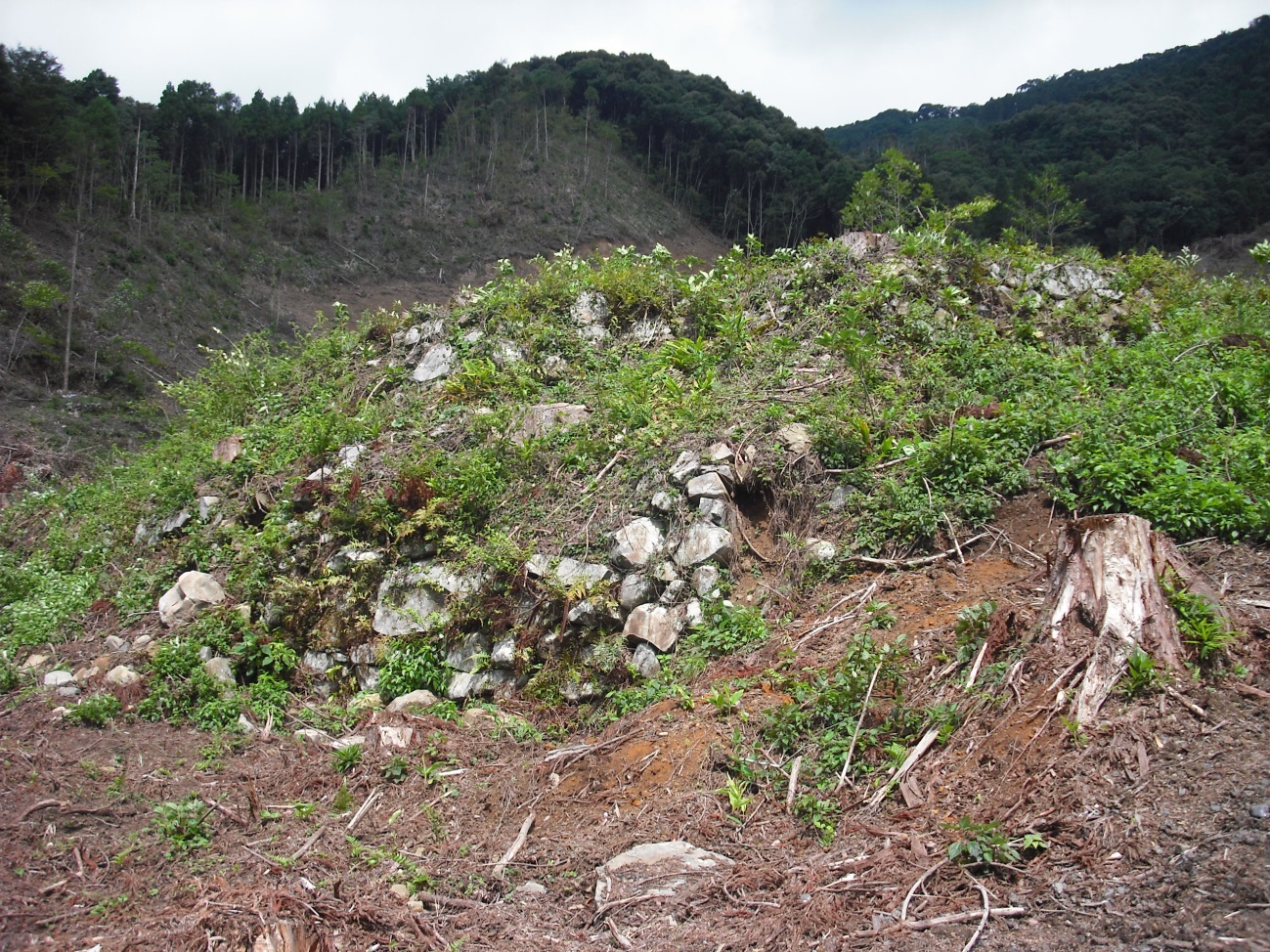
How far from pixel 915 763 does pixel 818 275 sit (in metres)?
6.70

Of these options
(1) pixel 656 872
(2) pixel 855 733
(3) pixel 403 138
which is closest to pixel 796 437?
(2) pixel 855 733

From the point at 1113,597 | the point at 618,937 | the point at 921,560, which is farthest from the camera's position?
the point at 921,560

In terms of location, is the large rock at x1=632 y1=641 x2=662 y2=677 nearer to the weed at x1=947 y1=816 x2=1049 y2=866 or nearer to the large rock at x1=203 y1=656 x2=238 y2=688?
the weed at x1=947 y1=816 x2=1049 y2=866

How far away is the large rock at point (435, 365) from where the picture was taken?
9.30m

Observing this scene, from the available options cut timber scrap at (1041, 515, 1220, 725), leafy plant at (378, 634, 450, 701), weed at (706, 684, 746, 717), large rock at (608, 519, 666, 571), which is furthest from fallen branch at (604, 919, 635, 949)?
leafy plant at (378, 634, 450, 701)

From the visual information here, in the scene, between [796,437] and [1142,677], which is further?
[796,437]

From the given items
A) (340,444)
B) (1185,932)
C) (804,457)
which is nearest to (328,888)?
(1185,932)

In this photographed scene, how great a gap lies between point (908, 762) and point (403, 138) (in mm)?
58348

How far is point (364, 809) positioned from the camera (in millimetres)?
4746

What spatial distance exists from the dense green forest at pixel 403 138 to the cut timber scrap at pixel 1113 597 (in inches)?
1410

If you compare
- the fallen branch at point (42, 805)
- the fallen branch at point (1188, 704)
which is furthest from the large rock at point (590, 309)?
the fallen branch at point (1188, 704)

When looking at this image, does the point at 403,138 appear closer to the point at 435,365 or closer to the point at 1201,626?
the point at 435,365

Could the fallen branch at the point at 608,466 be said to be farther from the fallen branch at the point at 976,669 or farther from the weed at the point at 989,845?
the weed at the point at 989,845

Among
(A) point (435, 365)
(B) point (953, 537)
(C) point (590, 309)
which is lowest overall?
(B) point (953, 537)
